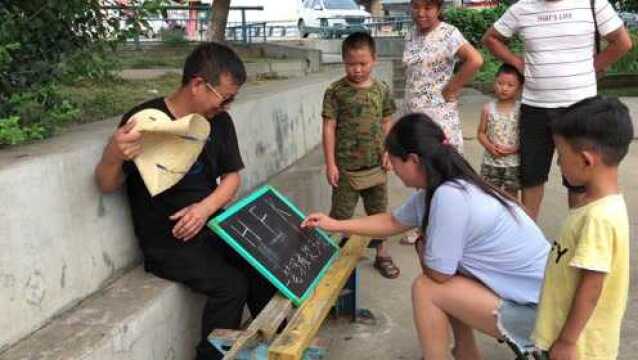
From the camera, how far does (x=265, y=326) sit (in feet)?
8.56

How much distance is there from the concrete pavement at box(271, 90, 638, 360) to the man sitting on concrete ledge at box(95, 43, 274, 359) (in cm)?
68

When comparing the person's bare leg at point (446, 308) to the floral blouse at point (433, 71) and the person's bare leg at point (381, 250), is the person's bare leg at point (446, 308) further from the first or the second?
the floral blouse at point (433, 71)

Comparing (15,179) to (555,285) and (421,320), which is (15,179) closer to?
(421,320)

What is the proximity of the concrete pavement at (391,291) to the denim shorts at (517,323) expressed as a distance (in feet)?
2.24

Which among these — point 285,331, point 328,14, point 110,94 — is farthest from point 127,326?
point 328,14

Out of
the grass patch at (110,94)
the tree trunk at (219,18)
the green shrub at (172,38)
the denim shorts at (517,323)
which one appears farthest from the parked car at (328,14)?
the denim shorts at (517,323)

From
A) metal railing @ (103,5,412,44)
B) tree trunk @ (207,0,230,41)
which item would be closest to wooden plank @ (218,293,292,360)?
metal railing @ (103,5,412,44)

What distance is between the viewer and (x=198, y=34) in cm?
1400

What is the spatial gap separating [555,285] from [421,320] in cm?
66

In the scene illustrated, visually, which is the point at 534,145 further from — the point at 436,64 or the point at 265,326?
the point at 265,326

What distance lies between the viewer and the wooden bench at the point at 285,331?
240cm

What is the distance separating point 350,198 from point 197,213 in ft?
4.54

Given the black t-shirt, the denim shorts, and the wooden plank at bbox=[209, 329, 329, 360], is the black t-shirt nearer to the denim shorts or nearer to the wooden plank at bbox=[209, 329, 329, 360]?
the wooden plank at bbox=[209, 329, 329, 360]

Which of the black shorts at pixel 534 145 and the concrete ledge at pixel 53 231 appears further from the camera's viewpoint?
the black shorts at pixel 534 145
